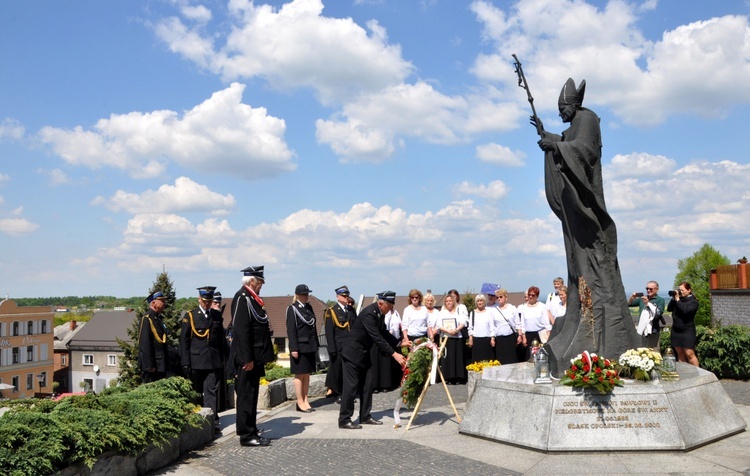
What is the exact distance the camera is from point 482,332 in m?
12.5

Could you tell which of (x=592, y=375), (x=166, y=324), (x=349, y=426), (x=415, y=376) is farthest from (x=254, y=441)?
(x=166, y=324)

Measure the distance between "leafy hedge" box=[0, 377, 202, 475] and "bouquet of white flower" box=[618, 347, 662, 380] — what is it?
16.5 feet

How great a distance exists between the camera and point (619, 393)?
7.38 metres

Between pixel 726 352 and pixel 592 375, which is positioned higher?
pixel 592 375

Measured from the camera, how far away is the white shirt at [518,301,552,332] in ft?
39.9

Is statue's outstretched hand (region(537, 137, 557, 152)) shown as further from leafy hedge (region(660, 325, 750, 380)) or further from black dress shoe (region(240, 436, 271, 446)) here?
leafy hedge (region(660, 325, 750, 380))

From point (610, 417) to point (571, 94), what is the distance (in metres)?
4.36

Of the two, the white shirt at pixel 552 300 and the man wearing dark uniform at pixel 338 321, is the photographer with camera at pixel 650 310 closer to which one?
the white shirt at pixel 552 300

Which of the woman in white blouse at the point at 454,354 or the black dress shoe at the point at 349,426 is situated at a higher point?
the woman in white blouse at the point at 454,354

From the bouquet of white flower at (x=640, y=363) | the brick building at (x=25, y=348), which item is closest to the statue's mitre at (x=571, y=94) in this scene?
the bouquet of white flower at (x=640, y=363)

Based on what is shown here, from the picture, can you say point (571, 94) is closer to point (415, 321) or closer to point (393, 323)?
point (415, 321)

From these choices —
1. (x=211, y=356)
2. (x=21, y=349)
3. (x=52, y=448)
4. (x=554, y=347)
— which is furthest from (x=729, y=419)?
(x=21, y=349)

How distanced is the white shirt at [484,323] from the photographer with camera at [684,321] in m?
3.17

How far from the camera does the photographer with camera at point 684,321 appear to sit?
38.3 ft
